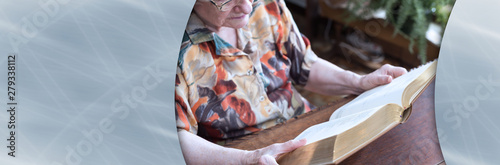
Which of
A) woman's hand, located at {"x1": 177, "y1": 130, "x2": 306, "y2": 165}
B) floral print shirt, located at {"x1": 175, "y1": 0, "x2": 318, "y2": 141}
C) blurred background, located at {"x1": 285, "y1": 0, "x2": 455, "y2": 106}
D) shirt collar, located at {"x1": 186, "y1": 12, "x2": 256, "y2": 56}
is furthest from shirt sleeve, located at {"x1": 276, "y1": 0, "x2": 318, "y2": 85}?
blurred background, located at {"x1": 285, "y1": 0, "x2": 455, "y2": 106}

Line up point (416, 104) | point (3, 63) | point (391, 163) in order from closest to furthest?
1. point (3, 63)
2. point (391, 163)
3. point (416, 104)

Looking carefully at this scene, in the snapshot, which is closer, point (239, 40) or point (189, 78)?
point (189, 78)

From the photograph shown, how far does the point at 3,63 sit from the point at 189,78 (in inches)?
13.7

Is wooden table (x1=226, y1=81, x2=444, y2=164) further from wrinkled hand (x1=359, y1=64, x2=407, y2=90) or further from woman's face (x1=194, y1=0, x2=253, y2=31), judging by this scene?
woman's face (x1=194, y1=0, x2=253, y2=31)

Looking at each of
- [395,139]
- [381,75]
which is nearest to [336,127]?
[395,139]

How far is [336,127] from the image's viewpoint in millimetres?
771

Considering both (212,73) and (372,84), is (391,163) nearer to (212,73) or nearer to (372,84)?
(372,84)

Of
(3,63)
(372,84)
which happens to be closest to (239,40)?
(372,84)

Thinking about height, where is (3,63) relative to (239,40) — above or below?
above

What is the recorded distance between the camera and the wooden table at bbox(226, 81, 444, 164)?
0.85 metres

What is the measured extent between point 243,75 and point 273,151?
245mm

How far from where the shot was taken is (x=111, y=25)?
59 centimetres

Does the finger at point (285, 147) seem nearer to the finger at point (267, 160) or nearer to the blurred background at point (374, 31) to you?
the finger at point (267, 160)

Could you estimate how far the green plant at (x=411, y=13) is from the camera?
208cm
